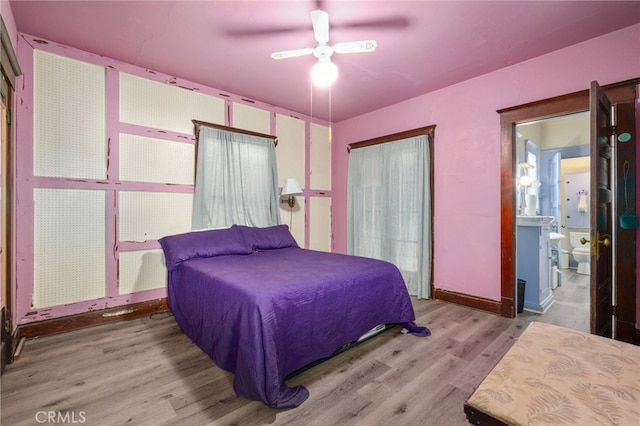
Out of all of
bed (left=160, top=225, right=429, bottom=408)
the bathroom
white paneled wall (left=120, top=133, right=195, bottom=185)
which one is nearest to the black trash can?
the bathroom

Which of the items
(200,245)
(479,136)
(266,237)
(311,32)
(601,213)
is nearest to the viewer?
(601,213)

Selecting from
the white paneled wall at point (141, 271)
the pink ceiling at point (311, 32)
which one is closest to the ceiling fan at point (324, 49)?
the pink ceiling at point (311, 32)

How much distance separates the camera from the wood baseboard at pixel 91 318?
254 cm

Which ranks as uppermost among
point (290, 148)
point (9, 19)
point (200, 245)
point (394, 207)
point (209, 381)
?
point (9, 19)

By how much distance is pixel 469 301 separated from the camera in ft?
10.9

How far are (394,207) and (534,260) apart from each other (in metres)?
1.77

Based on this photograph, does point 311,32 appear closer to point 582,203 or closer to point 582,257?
point 582,257

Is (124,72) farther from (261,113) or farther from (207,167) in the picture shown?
(261,113)

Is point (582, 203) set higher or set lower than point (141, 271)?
higher

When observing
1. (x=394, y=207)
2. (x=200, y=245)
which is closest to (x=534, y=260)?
(x=394, y=207)

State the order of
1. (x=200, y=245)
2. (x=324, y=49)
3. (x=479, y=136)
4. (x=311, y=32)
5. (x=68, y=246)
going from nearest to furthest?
1. (x=324, y=49)
2. (x=311, y=32)
3. (x=68, y=246)
4. (x=200, y=245)
5. (x=479, y=136)

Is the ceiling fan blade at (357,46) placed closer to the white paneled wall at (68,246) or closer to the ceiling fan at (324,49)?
the ceiling fan at (324,49)

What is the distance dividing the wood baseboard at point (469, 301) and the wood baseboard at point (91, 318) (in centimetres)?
334

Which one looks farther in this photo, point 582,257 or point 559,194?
point 559,194
